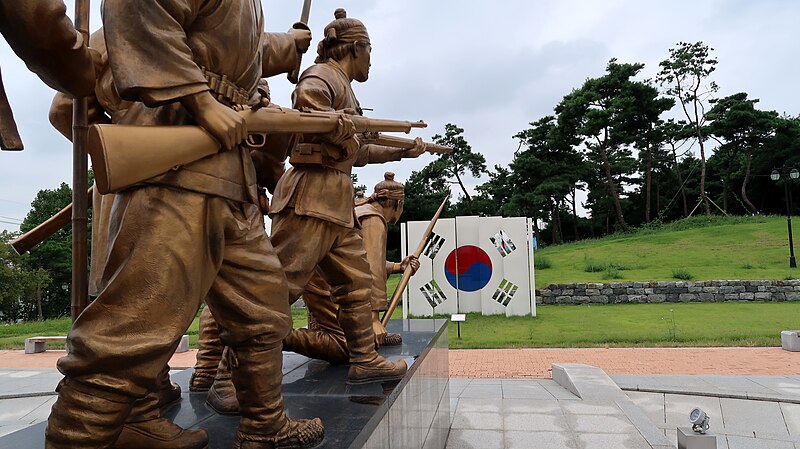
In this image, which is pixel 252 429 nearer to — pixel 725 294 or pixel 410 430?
pixel 410 430

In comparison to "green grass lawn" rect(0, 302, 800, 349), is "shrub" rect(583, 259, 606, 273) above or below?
above

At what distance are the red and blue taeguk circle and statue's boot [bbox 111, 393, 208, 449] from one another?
12.2 meters

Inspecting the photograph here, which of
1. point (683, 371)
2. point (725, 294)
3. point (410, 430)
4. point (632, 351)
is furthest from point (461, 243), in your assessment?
point (410, 430)

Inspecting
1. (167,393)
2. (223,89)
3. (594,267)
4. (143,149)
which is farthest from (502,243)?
(143,149)

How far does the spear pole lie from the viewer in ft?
6.88

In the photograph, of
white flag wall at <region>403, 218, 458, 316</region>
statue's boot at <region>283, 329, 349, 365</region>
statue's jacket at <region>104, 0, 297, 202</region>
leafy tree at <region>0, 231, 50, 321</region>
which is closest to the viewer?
statue's jacket at <region>104, 0, 297, 202</region>

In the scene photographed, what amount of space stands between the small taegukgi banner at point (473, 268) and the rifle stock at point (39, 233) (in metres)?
11.1

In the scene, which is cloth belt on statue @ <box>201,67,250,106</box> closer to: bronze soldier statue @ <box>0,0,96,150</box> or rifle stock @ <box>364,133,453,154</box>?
bronze soldier statue @ <box>0,0,96,150</box>

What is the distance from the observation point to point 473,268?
14.1 metres

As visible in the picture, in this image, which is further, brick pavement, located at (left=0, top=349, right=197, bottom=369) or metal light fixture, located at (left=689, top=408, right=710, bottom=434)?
brick pavement, located at (left=0, top=349, right=197, bottom=369)

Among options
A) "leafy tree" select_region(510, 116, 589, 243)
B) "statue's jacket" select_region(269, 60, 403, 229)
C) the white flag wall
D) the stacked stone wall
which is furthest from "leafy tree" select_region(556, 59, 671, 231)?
"statue's jacket" select_region(269, 60, 403, 229)

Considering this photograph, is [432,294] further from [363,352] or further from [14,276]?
[14,276]

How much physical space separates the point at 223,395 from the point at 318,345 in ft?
3.63

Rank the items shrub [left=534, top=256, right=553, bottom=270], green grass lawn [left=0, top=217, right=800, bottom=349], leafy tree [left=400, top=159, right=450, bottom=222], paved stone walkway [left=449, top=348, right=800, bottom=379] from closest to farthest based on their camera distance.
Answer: paved stone walkway [left=449, top=348, right=800, bottom=379] → green grass lawn [left=0, top=217, right=800, bottom=349] → shrub [left=534, top=256, right=553, bottom=270] → leafy tree [left=400, top=159, right=450, bottom=222]
